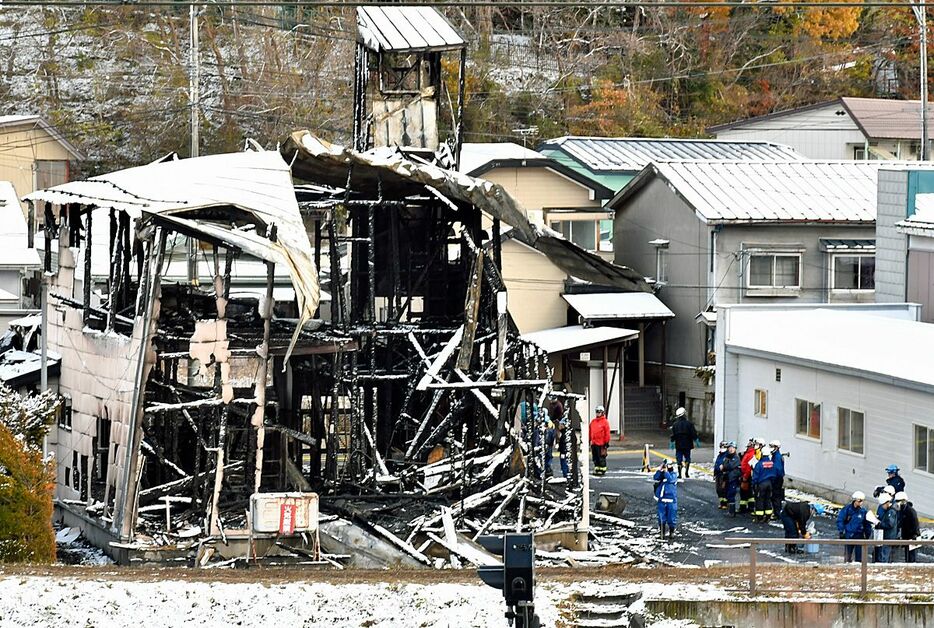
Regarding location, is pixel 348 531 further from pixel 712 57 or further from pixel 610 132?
pixel 712 57

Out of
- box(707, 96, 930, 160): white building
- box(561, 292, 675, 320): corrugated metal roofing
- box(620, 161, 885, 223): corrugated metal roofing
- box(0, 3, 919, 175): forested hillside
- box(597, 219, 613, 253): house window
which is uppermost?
box(0, 3, 919, 175): forested hillside

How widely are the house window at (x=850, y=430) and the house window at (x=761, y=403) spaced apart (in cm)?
271

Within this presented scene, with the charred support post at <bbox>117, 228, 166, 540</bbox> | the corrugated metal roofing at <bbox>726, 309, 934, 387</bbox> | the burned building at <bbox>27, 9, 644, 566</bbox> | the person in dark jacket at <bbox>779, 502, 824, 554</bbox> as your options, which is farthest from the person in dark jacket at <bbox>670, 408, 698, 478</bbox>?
the charred support post at <bbox>117, 228, 166, 540</bbox>

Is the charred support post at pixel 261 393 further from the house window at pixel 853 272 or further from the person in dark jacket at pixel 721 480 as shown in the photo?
the house window at pixel 853 272

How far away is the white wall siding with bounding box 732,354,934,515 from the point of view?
92.3ft

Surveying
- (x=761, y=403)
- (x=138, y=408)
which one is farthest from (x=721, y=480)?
(x=138, y=408)

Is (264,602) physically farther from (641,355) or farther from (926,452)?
(641,355)

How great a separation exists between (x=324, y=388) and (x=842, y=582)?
1169 centimetres

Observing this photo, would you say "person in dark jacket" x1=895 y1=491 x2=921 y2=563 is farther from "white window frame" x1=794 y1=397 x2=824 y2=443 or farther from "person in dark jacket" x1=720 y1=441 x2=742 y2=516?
"white window frame" x1=794 y1=397 x2=824 y2=443

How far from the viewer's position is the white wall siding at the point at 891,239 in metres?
37.1

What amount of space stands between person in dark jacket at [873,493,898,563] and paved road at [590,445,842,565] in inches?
46.7

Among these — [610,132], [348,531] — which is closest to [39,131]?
[610,132]

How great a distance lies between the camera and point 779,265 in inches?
1645

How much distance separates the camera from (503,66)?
64.4 metres
